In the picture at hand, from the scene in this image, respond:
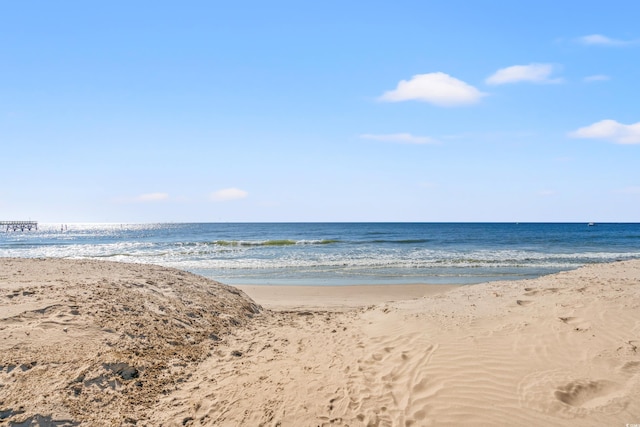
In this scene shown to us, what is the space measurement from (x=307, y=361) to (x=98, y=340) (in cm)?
324

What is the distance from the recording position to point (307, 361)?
653 cm

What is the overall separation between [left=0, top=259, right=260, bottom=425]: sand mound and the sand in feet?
0.07

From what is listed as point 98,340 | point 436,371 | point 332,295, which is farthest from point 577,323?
point 332,295

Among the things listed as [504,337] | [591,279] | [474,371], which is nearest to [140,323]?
[474,371]

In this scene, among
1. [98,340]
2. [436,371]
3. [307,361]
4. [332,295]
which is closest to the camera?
[436,371]

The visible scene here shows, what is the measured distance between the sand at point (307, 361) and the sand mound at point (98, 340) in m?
0.02

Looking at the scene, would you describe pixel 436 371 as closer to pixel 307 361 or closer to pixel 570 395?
pixel 570 395

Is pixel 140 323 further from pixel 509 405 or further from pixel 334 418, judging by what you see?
pixel 509 405

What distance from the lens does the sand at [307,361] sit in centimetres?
489

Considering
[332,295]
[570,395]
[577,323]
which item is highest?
[577,323]

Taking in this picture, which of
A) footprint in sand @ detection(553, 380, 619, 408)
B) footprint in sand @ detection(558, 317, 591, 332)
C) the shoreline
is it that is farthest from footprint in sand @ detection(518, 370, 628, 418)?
the shoreline

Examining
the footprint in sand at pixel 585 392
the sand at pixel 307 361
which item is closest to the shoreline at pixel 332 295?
the sand at pixel 307 361

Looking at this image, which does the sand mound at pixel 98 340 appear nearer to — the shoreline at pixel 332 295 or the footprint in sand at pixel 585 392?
the shoreline at pixel 332 295

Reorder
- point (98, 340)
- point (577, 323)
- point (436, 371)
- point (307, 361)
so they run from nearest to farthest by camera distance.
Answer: point (436, 371) → point (98, 340) → point (307, 361) → point (577, 323)
